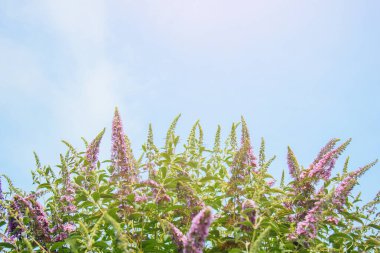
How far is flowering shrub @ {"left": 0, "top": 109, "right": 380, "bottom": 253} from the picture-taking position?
17.2 feet

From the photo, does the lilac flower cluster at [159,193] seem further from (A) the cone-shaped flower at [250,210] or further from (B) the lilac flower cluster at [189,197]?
(A) the cone-shaped flower at [250,210]

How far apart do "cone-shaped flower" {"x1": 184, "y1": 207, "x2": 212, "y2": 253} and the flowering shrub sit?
66.8 inches

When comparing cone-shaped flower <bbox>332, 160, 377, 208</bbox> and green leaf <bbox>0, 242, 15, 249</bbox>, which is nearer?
cone-shaped flower <bbox>332, 160, 377, 208</bbox>

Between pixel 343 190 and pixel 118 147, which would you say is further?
pixel 118 147

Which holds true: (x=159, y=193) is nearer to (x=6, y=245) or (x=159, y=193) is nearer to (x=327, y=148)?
(x=6, y=245)

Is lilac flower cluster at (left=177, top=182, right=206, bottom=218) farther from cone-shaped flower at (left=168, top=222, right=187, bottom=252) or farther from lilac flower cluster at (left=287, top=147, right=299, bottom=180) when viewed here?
lilac flower cluster at (left=287, top=147, right=299, bottom=180)

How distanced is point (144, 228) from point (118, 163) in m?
1.10

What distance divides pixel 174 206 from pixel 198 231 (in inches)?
89.1

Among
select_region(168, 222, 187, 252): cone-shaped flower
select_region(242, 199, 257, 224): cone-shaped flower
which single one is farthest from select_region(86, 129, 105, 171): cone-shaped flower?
select_region(242, 199, 257, 224): cone-shaped flower

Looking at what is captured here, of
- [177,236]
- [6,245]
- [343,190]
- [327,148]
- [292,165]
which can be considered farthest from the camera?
[327,148]

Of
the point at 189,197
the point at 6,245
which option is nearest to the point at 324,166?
the point at 189,197

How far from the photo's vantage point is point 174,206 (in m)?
5.30

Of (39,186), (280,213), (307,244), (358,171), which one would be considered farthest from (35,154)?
(358,171)

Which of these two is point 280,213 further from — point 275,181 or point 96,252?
point 96,252
